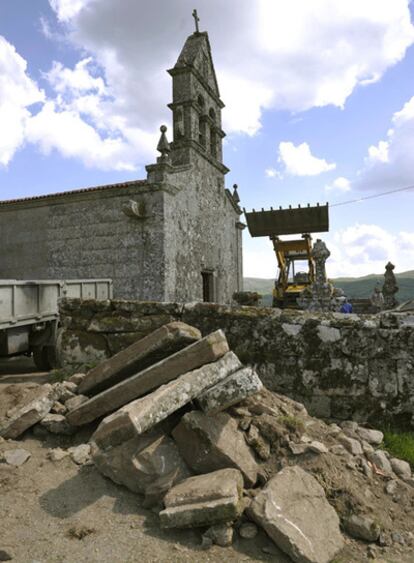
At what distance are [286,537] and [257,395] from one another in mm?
1320

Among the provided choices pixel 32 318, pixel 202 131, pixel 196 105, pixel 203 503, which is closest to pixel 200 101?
pixel 196 105

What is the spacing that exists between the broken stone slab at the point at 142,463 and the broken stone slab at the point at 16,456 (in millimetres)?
683

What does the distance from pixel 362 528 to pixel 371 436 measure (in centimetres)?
125

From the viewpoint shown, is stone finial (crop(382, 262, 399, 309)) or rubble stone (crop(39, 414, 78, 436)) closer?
rubble stone (crop(39, 414, 78, 436))

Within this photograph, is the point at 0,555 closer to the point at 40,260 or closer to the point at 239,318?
the point at 239,318

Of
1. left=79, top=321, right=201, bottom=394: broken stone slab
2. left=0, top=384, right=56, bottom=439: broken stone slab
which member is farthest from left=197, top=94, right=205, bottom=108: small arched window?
left=0, top=384, right=56, bottom=439: broken stone slab

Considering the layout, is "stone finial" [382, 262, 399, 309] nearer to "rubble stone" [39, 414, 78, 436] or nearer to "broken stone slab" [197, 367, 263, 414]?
"broken stone slab" [197, 367, 263, 414]

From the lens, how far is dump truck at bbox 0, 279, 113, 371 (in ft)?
22.1

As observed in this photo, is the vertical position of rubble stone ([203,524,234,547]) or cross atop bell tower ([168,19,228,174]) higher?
cross atop bell tower ([168,19,228,174])

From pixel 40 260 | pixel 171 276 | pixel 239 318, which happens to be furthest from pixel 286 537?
pixel 40 260

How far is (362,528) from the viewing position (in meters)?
2.40

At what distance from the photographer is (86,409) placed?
11.3 ft

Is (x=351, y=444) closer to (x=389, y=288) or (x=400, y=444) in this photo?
(x=400, y=444)

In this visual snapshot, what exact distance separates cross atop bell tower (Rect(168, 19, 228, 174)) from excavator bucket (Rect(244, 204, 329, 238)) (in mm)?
3797
